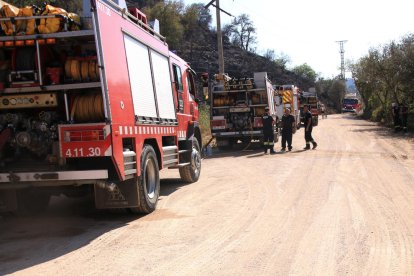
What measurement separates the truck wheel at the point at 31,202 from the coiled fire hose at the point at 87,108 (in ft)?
5.73

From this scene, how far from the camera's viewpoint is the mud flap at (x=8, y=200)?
7199mm

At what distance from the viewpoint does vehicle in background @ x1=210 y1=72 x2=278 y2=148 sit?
2002cm

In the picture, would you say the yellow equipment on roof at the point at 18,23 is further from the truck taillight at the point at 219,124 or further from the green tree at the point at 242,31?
the green tree at the point at 242,31

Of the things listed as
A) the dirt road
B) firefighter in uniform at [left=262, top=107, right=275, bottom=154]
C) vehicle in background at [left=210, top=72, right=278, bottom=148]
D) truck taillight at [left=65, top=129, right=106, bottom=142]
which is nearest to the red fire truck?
truck taillight at [left=65, top=129, right=106, bottom=142]

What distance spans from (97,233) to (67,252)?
3.11 ft

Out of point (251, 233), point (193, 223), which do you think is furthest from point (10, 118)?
point (251, 233)

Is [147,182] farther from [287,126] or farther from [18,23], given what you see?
[287,126]

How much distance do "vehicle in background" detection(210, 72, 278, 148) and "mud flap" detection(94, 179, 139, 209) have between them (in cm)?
1285

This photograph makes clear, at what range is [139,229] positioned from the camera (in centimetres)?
694

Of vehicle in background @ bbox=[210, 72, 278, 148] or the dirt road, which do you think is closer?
the dirt road

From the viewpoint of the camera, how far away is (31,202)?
26.9 feet

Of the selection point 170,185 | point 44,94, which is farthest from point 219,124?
point 44,94

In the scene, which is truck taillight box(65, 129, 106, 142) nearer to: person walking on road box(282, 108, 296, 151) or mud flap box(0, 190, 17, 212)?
mud flap box(0, 190, 17, 212)

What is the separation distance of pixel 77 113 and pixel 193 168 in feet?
16.9
